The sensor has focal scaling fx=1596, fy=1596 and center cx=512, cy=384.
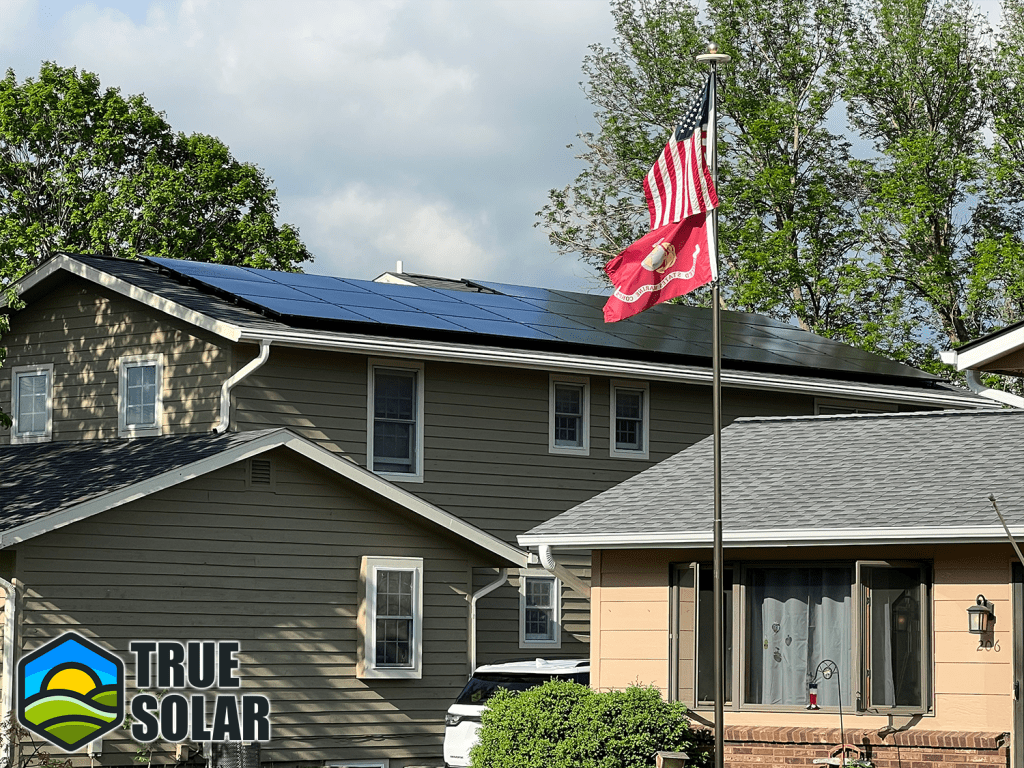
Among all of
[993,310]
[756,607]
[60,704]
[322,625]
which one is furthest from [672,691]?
[993,310]

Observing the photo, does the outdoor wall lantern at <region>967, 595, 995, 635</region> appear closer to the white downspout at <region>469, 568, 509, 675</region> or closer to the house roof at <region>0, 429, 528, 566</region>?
the house roof at <region>0, 429, 528, 566</region>

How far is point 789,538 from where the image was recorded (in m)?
16.2

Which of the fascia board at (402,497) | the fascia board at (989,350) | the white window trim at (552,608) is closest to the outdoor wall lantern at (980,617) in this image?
the fascia board at (989,350)

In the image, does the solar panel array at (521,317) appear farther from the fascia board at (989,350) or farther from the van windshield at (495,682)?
the fascia board at (989,350)

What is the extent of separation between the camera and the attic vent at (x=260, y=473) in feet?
67.2

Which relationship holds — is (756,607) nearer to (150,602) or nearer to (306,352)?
(150,602)

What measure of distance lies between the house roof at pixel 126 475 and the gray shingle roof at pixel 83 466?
0.03 feet

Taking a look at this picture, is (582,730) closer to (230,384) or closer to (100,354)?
(230,384)

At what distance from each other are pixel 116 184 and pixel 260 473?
22.0 m

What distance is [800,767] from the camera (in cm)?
1627

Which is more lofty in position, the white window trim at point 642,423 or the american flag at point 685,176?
the american flag at point 685,176

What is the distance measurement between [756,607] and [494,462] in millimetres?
8867

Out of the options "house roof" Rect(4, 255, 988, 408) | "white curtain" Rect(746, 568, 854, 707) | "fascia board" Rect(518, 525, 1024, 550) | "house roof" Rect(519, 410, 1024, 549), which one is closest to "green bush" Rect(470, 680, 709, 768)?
"white curtain" Rect(746, 568, 854, 707)

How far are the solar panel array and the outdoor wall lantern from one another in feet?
35.1
